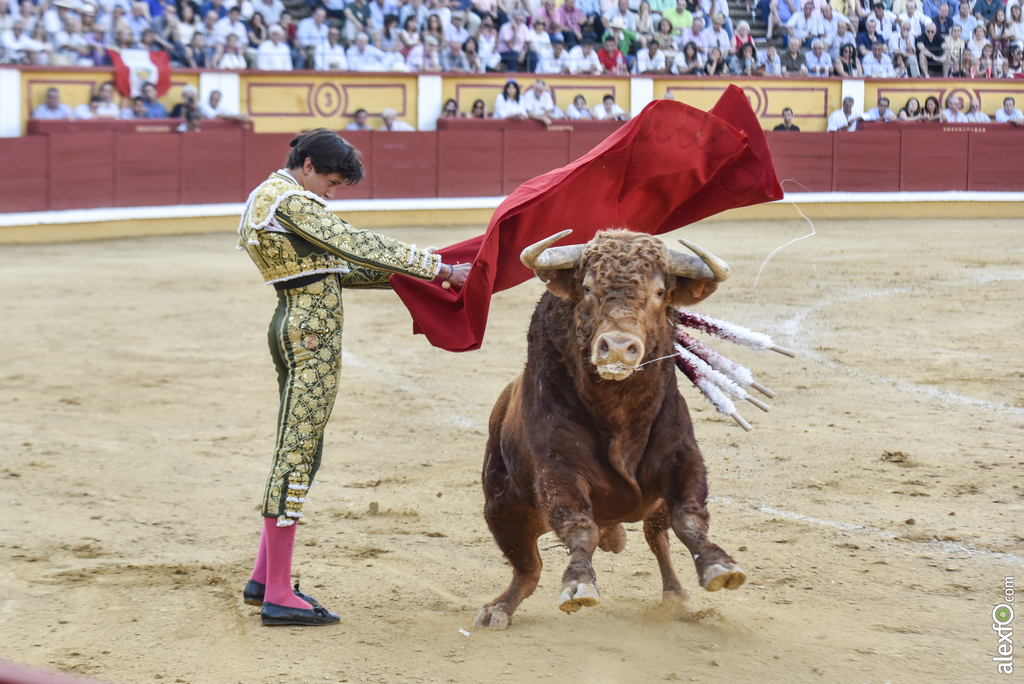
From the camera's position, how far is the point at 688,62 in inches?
563

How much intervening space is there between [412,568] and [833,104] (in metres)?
12.7

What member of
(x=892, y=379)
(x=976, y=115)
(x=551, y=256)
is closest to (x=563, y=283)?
(x=551, y=256)

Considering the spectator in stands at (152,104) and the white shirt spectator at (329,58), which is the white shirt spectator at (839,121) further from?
the spectator in stands at (152,104)

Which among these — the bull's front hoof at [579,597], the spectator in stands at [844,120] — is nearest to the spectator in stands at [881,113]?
the spectator in stands at [844,120]

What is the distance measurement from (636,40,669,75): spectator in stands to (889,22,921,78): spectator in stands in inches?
123

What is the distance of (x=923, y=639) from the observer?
2889 millimetres

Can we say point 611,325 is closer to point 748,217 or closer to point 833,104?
point 748,217

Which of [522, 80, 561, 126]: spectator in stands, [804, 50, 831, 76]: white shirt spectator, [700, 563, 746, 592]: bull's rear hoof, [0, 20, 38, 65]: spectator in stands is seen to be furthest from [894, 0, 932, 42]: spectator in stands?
[700, 563, 746, 592]: bull's rear hoof

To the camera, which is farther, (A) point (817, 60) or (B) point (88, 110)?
(A) point (817, 60)

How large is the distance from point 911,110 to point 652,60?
357 cm

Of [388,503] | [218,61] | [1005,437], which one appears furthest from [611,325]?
[218,61]

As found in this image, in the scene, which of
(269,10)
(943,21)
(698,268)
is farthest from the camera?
(943,21)

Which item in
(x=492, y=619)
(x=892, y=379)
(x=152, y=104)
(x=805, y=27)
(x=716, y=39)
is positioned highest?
(x=805, y=27)

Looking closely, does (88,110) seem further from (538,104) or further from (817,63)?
(817,63)
